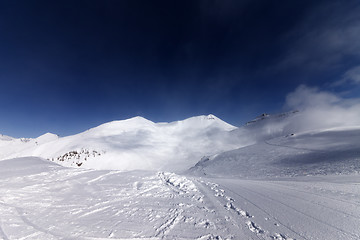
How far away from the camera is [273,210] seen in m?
3.31

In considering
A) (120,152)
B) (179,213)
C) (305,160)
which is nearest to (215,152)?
(120,152)

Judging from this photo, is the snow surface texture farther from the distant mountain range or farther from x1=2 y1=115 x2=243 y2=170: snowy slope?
x1=2 y1=115 x2=243 y2=170: snowy slope

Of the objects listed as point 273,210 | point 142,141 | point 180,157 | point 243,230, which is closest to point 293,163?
point 273,210

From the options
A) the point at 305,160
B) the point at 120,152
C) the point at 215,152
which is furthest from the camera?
the point at 215,152

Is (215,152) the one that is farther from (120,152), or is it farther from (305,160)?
(305,160)

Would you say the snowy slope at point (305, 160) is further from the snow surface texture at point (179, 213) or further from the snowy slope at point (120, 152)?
the snowy slope at point (120, 152)

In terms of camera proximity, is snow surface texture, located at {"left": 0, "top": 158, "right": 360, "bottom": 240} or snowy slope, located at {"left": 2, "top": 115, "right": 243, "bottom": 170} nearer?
snow surface texture, located at {"left": 0, "top": 158, "right": 360, "bottom": 240}

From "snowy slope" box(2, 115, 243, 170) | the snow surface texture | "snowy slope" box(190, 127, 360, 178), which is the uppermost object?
"snowy slope" box(2, 115, 243, 170)

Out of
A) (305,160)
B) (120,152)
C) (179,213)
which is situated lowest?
(179,213)

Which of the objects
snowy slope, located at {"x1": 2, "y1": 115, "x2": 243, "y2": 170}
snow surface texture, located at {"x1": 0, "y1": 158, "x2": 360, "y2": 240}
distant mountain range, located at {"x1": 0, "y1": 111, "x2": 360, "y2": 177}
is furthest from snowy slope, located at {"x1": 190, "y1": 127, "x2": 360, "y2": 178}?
snowy slope, located at {"x1": 2, "y1": 115, "x2": 243, "y2": 170}

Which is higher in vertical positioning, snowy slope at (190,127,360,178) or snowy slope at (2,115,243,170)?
snowy slope at (2,115,243,170)

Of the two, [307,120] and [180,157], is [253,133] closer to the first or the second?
[307,120]

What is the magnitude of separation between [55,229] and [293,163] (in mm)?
11911

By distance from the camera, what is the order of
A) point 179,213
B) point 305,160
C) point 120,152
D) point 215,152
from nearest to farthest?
point 179,213 → point 305,160 → point 120,152 → point 215,152
